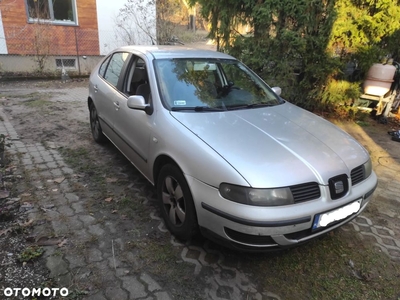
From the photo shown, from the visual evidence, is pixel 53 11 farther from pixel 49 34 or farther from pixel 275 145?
pixel 275 145

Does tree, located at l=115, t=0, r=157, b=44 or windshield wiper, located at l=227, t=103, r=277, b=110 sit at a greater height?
tree, located at l=115, t=0, r=157, b=44

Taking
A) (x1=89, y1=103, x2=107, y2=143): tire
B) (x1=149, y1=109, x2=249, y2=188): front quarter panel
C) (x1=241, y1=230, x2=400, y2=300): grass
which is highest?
(x1=149, y1=109, x2=249, y2=188): front quarter panel

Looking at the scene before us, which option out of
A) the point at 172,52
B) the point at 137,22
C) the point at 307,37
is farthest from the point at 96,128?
the point at 137,22

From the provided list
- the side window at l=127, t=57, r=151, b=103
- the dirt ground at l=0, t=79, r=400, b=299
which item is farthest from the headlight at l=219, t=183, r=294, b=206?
the side window at l=127, t=57, r=151, b=103

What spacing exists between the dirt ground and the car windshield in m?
1.18

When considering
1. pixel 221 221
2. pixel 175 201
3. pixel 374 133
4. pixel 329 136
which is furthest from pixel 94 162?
pixel 374 133

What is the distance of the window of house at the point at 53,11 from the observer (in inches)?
426

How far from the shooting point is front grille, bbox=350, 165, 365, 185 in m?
2.43

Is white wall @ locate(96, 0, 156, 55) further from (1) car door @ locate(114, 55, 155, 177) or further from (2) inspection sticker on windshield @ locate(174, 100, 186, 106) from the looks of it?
(2) inspection sticker on windshield @ locate(174, 100, 186, 106)

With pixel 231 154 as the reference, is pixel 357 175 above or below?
below

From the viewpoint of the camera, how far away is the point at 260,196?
6.72ft

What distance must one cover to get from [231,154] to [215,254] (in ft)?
3.01

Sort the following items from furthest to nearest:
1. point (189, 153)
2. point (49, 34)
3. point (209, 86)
→ point (49, 34)
point (209, 86)
point (189, 153)

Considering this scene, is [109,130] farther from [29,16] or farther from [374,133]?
[29,16]
